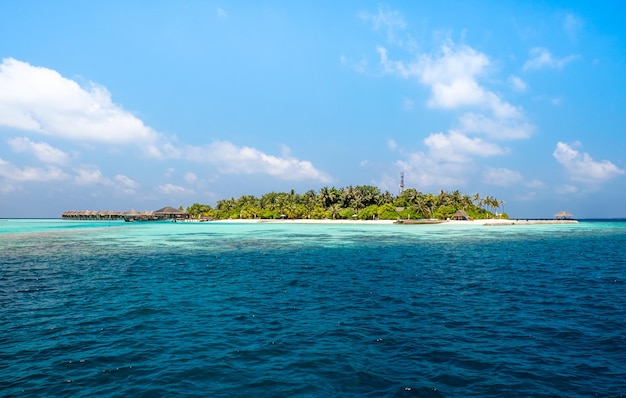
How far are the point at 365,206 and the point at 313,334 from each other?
14595 centimetres

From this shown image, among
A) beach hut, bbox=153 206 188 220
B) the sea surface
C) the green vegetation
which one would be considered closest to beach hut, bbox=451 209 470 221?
the green vegetation

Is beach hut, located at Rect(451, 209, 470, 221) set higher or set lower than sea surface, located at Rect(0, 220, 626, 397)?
higher

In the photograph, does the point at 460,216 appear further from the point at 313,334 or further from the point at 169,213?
the point at 169,213

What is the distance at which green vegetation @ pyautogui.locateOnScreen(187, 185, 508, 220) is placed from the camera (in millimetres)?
145125

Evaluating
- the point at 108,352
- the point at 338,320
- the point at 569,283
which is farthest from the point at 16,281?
the point at 569,283

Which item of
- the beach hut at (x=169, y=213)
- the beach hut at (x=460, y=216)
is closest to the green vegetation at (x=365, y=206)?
the beach hut at (x=460, y=216)

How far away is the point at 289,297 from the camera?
2033 cm

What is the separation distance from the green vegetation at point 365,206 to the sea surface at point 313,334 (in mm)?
117891

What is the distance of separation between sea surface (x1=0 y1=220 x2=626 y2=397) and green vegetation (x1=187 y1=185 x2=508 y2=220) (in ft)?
387

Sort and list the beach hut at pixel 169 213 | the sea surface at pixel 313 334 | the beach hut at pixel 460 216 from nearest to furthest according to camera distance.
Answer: the sea surface at pixel 313 334
the beach hut at pixel 460 216
the beach hut at pixel 169 213

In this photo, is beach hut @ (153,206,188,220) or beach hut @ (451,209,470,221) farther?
beach hut @ (153,206,188,220)

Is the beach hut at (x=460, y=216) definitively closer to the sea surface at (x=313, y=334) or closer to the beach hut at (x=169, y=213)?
the sea surface at (x=313, y=334)

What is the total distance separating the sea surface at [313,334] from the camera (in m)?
10.2

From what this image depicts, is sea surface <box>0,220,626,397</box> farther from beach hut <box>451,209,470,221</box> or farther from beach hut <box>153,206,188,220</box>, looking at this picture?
beach hut <box>153,206,188,220</box>
